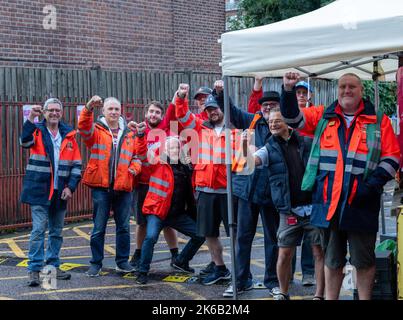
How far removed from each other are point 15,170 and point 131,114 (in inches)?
102

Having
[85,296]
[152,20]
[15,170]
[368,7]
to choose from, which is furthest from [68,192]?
[152,20]

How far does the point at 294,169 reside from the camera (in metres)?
6.44

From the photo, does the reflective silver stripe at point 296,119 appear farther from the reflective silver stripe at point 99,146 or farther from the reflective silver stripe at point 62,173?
the reflective silver stripe at point 62,173

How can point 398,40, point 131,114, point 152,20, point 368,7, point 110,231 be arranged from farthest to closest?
1. point 152,20
2. point 131,114
3. point 110,231
4. point 368,7
5. point 398,40

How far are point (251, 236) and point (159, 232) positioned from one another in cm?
116

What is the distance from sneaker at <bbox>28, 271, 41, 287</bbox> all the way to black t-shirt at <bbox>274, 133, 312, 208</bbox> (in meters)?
3.04

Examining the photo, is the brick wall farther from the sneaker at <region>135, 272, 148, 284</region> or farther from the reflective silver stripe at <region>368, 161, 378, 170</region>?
the reflective silver stripe at <region>368, 161, 378, 170</region>

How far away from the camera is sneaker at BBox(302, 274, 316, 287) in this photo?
24.6ft

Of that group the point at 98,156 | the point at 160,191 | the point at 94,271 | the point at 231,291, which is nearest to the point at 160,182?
the point at 160,191

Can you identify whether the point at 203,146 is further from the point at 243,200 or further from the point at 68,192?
the point at 68,192

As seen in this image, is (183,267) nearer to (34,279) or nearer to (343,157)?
(34,279)

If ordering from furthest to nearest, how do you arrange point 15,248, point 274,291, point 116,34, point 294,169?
point 116,34 → point 15,248 → point 274,291 → point 294,169

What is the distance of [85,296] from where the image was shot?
7.21m

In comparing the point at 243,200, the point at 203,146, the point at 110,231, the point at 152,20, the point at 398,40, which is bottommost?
the point at 110,231
